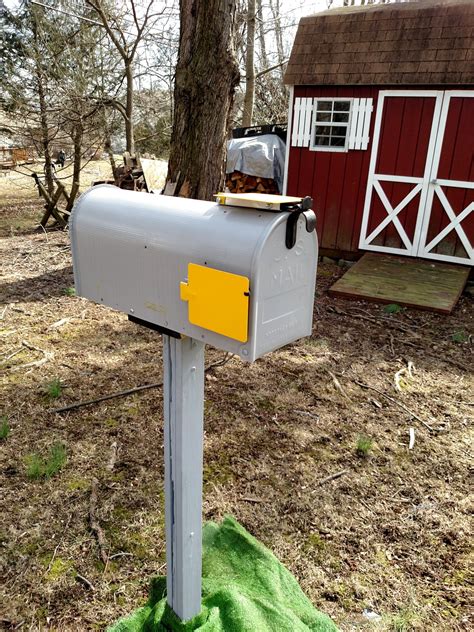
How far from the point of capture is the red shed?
7172mm

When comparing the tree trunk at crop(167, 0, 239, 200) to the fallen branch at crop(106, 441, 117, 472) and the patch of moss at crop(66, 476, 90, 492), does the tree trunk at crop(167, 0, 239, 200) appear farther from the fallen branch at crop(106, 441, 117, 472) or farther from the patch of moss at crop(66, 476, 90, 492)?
the patch of moss at crop(66, 476, 90, 492)

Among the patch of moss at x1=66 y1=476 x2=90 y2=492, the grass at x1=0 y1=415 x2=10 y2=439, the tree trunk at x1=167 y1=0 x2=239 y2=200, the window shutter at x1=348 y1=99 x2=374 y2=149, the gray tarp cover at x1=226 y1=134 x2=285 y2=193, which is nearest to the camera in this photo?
the patch of moss at x1=66 y1=476 x2=90 y2=492

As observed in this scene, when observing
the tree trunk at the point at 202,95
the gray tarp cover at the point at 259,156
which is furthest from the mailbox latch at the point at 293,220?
the gray tarp cover at the point at 259,156

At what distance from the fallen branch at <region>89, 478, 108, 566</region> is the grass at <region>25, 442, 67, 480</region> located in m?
0.26

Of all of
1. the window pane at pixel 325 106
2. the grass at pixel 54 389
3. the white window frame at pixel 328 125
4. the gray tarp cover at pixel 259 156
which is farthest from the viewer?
the gray tarp cover at pixel 259 156

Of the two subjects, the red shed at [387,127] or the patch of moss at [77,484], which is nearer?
the patch of moss at [77,484]

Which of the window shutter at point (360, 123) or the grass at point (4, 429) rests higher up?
the window shutter at point (360, 123)

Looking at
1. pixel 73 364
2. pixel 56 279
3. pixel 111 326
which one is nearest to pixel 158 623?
pixel 73 364

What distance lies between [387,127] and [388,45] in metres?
1.17

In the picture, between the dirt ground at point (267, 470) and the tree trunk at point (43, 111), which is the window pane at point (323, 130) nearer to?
the dirt ground at point (267, 470)

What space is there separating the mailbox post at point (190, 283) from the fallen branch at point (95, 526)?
699mm

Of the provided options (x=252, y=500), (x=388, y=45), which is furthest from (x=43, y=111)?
(x=252, y=500)

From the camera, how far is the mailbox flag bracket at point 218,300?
47.6 inches

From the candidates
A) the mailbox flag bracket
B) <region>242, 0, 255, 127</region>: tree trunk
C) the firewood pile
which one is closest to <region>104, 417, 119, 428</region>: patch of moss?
the mailbox flag bracket
